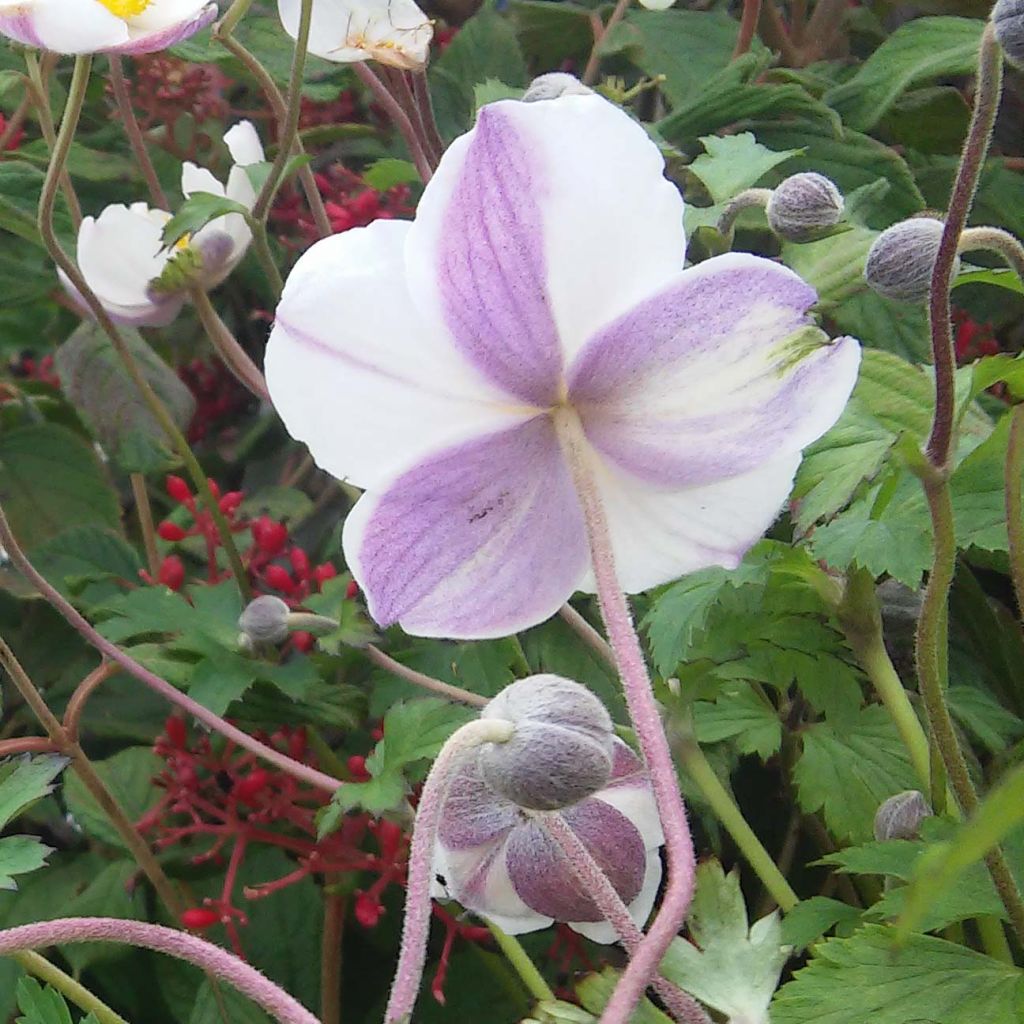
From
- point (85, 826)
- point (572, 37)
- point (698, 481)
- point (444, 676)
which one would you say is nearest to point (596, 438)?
point (698, 481)

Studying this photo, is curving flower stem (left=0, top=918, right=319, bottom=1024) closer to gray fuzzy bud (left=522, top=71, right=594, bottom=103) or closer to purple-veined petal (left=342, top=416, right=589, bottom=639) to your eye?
purple-veined petal (left=342, top=416, right=589, bottom=639)

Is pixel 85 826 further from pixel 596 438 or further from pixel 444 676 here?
pixel 596 438

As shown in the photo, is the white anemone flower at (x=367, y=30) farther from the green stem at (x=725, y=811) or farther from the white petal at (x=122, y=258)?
the green stem at (x=725, y=811)

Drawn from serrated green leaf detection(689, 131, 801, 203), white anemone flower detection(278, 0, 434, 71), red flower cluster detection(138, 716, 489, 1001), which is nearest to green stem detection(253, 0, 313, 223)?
white anemone flower detection(278, 0, 434, 71)

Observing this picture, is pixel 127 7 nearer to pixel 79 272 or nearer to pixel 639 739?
pixel 79 272

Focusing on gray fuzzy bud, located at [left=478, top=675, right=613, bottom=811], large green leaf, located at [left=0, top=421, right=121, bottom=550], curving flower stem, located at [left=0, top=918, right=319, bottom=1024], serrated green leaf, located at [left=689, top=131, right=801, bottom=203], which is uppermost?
serrated green leaf, located at [left=689, top=131, right=801, bottom=203]

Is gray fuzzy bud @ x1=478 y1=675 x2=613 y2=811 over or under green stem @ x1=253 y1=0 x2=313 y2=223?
under
